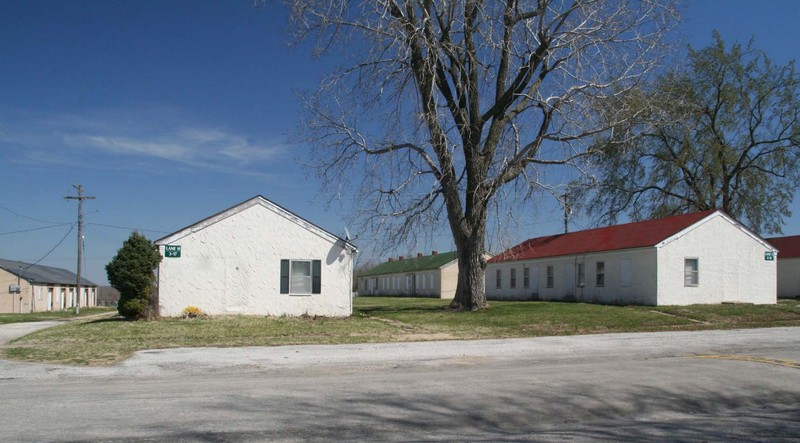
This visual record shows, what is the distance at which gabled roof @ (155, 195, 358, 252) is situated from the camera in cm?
2342

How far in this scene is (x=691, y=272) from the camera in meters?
29.8

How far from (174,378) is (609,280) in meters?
25.4

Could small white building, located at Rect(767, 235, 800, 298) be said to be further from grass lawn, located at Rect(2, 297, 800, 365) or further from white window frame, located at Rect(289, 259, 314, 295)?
white window frame, located at Rect(289, 259, 314, 295)

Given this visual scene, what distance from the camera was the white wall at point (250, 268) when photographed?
23.5 meters

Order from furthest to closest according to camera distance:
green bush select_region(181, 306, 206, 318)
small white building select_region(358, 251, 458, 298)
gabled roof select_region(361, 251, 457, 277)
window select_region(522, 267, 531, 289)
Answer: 1. gabled roof select_region(361, 251, 457, 277)
2. small white building select_region(358, 251, 458, 298)
3. window select_region(522, 267, 531, 289)
4. green bush select_region(181, 306, 206, 318)

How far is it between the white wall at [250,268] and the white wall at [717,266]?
45.3ft

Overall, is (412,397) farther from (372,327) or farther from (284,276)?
(284,276)

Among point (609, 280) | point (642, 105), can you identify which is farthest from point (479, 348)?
point (609, 280)

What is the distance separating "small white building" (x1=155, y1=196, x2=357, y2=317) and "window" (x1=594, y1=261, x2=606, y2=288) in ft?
45.7

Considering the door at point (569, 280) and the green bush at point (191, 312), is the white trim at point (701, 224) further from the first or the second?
the green bush at point (191, 312)

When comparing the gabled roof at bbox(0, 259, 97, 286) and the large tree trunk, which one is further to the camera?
the gabled roof at bbox(0, 259, 97, 286)

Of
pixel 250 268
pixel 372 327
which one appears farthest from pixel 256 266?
pixel 372 327

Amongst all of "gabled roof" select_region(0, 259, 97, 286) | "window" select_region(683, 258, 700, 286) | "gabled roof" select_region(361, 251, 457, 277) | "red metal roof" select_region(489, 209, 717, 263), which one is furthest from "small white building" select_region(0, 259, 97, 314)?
"window" select_region(683, 258, 700, 286)

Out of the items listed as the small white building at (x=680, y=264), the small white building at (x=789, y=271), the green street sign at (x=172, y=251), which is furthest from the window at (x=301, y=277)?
the small white building at (x=789, y=271)
